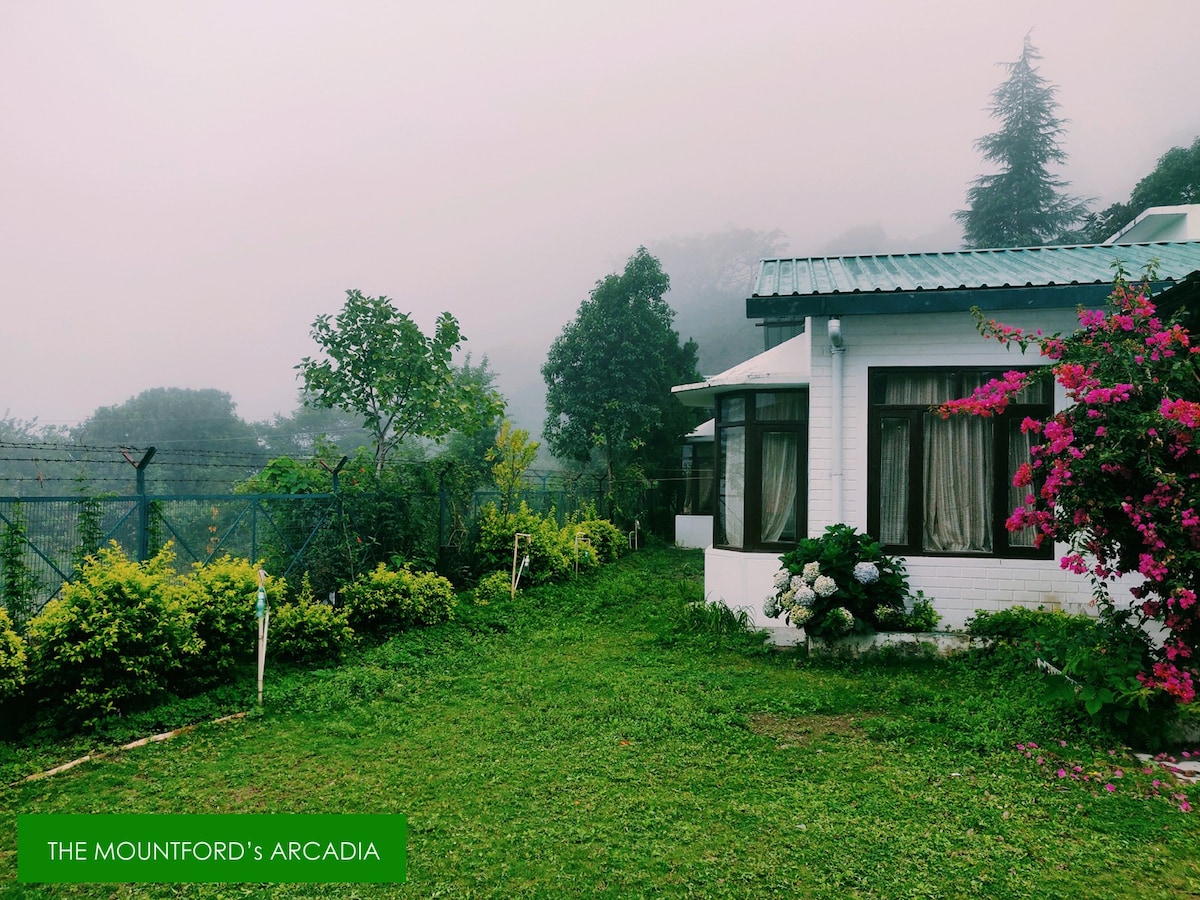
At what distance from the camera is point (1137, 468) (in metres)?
Result: 4.27

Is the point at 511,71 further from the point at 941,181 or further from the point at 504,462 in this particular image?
the point at 941,181

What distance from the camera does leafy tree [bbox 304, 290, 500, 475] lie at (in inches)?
403

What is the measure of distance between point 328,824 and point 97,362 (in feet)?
275

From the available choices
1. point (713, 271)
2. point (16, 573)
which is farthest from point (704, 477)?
point (713, 271)

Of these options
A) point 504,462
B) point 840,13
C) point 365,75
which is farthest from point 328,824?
point 365,75

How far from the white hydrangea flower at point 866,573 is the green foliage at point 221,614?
17.2ft

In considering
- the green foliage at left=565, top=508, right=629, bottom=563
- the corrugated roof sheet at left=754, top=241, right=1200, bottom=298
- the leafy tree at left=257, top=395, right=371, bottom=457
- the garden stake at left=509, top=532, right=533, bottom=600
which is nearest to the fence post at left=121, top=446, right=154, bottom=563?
the garden stake at left=509, top=532, right=533, bottom=600

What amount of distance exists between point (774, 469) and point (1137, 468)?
3640mm

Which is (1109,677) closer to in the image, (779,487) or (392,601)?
(779,487)

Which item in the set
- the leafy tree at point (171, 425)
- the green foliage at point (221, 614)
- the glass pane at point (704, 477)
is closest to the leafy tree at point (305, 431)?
the leafy tree at point (171, 425)

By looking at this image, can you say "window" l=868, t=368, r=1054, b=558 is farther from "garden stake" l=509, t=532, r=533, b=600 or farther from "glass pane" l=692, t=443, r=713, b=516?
"glass pane" l=692, t=443, r=713, b=516

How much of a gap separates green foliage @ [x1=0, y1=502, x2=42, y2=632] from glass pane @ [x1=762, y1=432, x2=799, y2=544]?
6544mm

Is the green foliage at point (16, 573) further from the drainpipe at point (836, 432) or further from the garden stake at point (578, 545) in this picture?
the garden stake at point (578, 545)

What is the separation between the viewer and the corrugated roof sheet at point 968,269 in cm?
671
